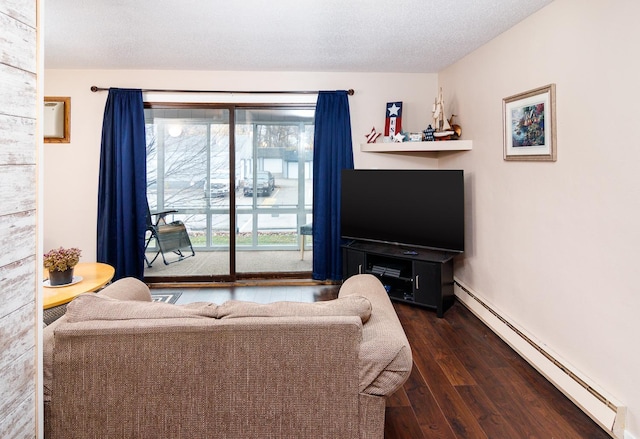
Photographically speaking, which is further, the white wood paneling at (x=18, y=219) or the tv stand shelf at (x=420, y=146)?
the tv stand shelf at (x=420, y=146)

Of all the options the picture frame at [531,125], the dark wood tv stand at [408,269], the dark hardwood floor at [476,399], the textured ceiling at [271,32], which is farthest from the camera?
the dark wood tv stand at [408,269]

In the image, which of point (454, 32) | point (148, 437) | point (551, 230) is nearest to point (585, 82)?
point (551, 230)

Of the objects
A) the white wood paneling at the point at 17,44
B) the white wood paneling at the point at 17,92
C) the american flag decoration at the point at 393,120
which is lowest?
the white wood paneling at the point at 17,92

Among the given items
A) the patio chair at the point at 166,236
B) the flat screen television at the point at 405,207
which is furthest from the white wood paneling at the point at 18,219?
the patio chair at the point at 166,236

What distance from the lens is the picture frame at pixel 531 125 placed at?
2584 mm

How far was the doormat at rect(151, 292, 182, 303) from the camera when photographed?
4.10 metres

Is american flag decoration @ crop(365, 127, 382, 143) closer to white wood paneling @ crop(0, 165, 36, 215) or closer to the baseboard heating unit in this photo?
the baseboard heating unit

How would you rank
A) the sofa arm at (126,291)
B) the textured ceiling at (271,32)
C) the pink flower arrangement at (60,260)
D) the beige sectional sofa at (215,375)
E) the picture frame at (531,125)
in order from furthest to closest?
1. the pink flower arrangement at (60,260)
2. the textured ceiling at (271,32)
3. the picture frame at (531,125)
4. the sofa arm at (126,291)
5. the beige sectional sofa at (215,375)

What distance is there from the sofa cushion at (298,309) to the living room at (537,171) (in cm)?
75

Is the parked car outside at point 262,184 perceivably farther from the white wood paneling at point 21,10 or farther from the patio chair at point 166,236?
the white wood paneling at point 21,10

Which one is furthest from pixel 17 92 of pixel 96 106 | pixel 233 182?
pixel 96 106

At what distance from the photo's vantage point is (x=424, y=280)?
3.75 meters

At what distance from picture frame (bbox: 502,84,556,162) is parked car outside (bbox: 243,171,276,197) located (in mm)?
2590

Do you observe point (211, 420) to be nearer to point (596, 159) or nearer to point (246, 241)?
point (596, 159)
